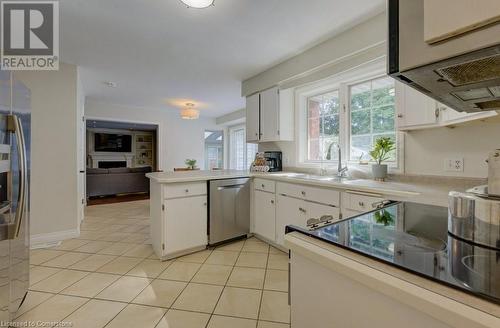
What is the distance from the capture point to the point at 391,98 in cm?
234

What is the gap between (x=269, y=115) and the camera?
3285mm

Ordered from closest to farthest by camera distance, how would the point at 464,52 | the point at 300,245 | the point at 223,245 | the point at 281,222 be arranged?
the point at 464,52 → the point at 300,245 → the point at 281,222 → the point at 223,245

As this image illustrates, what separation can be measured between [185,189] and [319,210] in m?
1.43

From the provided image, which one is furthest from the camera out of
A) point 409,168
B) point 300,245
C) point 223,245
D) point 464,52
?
point 223,245

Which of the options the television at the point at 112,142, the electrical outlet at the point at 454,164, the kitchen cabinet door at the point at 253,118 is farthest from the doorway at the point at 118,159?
the electrical outlet at the point at 454,164

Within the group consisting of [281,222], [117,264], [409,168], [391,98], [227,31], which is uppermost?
[227,31]

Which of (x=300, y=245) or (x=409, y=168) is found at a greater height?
→ (x=409, y=168)

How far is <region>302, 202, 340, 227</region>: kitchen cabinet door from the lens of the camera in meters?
2.00

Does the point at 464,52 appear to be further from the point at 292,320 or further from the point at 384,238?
the point at 292,320

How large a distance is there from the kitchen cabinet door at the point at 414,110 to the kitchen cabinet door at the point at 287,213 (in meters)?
1.16

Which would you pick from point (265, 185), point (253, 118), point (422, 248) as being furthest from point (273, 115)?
point (422, 248)

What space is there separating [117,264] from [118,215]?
2.37m

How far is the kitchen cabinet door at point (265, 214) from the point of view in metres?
2.71

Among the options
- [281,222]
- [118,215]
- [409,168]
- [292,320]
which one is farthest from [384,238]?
[118,215]
